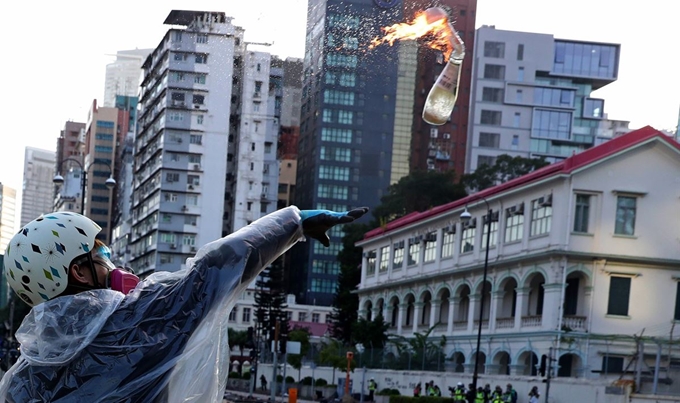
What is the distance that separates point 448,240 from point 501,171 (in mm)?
33360

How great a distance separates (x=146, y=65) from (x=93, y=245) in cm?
10121

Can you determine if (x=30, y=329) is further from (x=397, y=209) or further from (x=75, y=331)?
(x=397, y=209)

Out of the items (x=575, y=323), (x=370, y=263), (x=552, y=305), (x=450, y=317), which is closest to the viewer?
(x=575, y=323)

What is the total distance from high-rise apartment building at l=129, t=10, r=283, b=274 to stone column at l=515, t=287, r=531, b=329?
1322 cm

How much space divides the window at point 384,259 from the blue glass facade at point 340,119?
7.09 metres

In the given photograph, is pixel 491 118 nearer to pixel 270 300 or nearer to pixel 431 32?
pixel 270 300

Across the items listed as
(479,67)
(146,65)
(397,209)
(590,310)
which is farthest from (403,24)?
(479,67)

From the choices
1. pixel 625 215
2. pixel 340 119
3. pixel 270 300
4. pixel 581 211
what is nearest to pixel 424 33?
pixel 340 119

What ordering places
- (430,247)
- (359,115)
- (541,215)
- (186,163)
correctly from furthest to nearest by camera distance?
(186,163)
(430,247)
(359,115)
(541,215)

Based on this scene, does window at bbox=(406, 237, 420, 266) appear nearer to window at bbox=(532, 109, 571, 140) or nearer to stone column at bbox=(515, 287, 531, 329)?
Answer: stone column at bbox=(515, 287, 531, 329)

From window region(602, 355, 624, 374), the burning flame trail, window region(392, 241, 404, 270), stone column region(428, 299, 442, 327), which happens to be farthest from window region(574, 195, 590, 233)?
the burning flame trail

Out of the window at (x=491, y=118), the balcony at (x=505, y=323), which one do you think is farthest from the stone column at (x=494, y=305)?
the window at (x=491, y=118)

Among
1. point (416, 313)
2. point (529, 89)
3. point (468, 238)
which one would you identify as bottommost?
point (416, 313)

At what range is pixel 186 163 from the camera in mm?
88875
